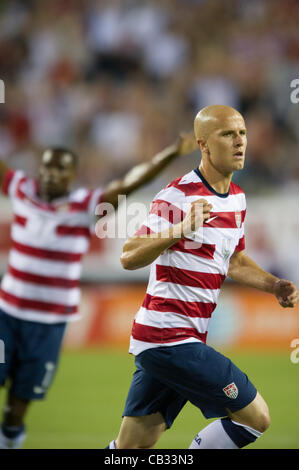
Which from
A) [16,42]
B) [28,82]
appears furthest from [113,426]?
[16,42]

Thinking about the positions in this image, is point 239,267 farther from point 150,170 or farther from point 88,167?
point 88,167

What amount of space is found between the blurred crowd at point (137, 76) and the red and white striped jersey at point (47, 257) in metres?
5.79

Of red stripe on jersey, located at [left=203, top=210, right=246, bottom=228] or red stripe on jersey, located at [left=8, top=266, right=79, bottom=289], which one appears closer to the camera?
red stripe on jersey, located at [left=203, top=210, right=246, bottom=228]

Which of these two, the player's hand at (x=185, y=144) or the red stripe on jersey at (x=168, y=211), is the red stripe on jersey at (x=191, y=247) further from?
the player's hand at (x=185, y=144)

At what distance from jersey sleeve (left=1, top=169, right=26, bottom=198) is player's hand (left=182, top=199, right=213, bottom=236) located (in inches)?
94.1

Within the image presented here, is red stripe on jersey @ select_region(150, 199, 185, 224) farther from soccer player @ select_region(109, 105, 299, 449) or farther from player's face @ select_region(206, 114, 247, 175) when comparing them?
player's face @ select_region(206, 114, 247, 175)

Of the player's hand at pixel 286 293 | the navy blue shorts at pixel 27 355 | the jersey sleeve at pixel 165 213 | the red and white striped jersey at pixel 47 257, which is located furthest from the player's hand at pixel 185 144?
the navy blue shorts at pixel 27 355

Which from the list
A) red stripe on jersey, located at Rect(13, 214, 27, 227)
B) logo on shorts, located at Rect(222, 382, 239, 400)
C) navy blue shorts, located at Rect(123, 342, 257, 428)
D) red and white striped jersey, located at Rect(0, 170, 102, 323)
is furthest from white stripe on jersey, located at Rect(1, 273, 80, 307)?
logo on shorts, located at Rect(222, 382, 239, 400)

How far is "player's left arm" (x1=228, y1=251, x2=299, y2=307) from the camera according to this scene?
4.22 metres

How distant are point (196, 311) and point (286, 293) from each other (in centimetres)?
59

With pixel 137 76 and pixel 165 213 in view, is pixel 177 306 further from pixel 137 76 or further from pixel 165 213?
pixel 137 76

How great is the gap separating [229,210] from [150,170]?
50.4 inches

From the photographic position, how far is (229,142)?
13.0ft

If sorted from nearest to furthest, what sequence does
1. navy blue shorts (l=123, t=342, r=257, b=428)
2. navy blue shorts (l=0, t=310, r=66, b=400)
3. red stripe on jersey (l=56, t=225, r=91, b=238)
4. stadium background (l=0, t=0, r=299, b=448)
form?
navy blue shorts (l=123, t=342, r=257, b=428) < navy blue shorts (l=0, t=310, r=66, b=400) < red stripe on jersey (l=56, t=225, r=91, b=238) < stadium background (l=0, t=0, r=299, b=448)
